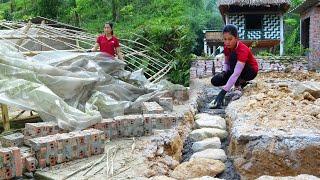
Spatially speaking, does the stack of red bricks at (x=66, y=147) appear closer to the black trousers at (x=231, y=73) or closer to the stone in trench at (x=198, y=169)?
the stone in trench at (x=198, y=169)

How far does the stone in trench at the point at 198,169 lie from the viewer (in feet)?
11.5

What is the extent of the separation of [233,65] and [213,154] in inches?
92.3

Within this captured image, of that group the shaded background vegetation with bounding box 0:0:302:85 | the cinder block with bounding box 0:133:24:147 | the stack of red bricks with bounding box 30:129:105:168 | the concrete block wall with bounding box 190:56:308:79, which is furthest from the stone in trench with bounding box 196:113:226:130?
the shaded background vegetation with bounding box 0:0:302:85

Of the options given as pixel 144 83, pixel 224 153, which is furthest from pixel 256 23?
pixel 224 153

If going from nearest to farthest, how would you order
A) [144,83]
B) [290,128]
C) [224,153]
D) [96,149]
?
1. [290,128]
2. [224,153]
3. [96,149]
4. [144,83]

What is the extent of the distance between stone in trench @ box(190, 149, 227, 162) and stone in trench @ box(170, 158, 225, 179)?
0.61 ft

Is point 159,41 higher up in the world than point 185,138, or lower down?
higher up

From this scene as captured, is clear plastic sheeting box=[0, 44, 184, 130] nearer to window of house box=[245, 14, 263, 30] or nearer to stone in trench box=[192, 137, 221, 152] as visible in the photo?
stone in trench box=[192, 137, 221, 152]

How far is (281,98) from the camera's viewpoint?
17.1 ft

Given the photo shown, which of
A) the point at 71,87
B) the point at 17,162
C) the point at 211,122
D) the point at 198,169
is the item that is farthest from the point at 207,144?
the point at 71,87

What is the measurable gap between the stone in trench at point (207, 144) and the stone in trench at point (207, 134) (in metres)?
0.19

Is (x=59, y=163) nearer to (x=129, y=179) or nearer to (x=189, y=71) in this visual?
(x=129, y=179)

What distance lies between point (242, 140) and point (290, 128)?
498 millimetres

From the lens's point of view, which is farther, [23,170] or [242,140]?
[23,170]
